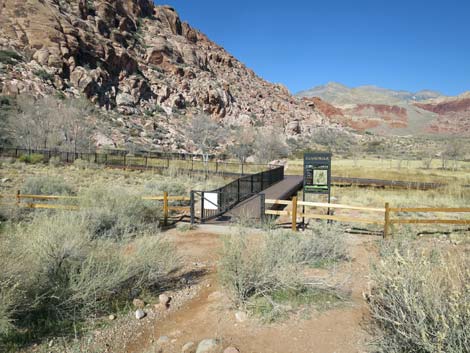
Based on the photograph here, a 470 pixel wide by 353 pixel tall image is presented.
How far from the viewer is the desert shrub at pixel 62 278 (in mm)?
4410

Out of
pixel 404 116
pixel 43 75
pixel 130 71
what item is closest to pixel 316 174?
pixel 43 75

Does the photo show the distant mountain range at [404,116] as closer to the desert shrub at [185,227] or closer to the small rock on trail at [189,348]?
the desert shrub at [185,227]

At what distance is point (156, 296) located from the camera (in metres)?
5.70

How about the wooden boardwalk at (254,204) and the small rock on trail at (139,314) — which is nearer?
the small rock on trail at (139,314)

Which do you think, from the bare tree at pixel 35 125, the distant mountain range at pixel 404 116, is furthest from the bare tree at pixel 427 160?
the distant mountain range at pixel 404 116

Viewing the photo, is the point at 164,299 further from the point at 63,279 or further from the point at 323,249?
the point at 323,249

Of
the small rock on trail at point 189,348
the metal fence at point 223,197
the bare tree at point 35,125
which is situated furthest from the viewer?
the bare tree at point 35,125

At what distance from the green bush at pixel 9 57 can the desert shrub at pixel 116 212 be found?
47.5m

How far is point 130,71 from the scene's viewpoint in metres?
64.1

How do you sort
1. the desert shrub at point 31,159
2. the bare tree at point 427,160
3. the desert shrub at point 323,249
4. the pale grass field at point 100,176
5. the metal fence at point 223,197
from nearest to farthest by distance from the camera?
1. the desert shrub at point 323,249
2. the metal fence at point 223,197
3. the pale grass field at point 100,176
4. the desert shrub at point 31,159
5. the bare tree at point 427,160

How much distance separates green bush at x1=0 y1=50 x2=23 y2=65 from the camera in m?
46.1

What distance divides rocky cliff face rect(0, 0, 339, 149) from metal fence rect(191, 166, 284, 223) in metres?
34.1

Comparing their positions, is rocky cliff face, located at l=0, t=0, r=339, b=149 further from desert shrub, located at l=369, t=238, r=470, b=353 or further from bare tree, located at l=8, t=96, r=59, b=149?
desert shrub, located at l=369, t=238, r=470, b=353

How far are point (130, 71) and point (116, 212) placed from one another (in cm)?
6085
